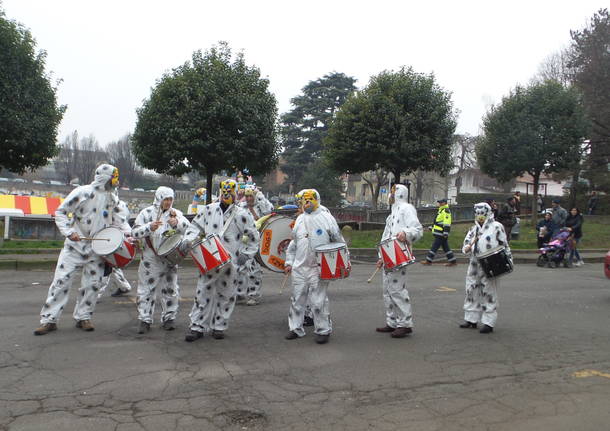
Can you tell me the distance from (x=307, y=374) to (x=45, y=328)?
11.4 ft

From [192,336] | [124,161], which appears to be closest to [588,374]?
[192,336]

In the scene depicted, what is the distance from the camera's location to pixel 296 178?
174 ft

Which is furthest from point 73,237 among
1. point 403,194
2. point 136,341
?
point 403,194

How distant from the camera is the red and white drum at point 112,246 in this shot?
7.28 meters

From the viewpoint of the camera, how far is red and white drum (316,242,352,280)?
693 cm

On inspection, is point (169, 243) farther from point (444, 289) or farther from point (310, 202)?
point (444, 289)

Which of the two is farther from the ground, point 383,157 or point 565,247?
point 383,157

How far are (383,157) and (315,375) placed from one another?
16.0 meters

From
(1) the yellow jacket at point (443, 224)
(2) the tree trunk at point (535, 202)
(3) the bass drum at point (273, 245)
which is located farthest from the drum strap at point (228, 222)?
(2) the tree trunk at point (535, 202)

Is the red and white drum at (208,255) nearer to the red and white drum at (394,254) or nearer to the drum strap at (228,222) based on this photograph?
the drum strap at (228,222)

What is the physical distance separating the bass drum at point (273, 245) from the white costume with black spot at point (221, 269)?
1324 millimetres

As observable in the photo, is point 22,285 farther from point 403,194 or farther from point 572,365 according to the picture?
point 572,365

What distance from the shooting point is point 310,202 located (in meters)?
7.23

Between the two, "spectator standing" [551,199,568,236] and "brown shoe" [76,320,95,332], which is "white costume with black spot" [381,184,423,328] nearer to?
"brown shoe" [76,320,95,332]
